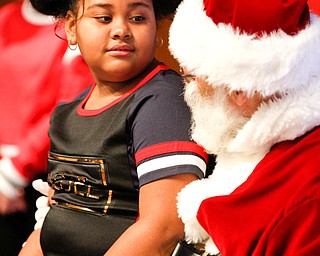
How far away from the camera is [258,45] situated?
0.88 m

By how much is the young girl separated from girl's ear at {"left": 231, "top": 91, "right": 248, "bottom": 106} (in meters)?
0.15

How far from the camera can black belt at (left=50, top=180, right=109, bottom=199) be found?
45.4 inches

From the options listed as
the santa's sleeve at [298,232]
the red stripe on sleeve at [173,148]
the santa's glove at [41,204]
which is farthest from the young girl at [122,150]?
the santa's sleeve at [298,232]

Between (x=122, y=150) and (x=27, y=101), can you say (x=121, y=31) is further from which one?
(x=27, y=101)

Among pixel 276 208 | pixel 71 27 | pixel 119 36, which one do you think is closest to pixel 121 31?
pixel 119 36

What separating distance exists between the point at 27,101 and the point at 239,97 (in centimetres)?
75

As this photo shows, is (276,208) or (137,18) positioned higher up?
(137,18)

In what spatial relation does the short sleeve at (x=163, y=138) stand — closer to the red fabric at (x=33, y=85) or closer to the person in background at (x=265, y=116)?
the person in background at (x=265, y=116)

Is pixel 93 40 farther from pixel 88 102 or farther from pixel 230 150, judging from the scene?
pixel 230 150

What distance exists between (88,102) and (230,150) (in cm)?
41

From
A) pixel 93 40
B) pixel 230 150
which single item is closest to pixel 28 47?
pixel 93 40

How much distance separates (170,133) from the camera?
1.07m

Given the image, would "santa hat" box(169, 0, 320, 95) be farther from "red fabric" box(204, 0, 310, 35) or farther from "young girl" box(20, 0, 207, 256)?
"young girl" box(20, 0, 207, 256)

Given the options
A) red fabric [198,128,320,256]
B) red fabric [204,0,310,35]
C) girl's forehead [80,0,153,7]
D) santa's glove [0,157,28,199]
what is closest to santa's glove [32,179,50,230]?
santa's glove [0,157,28,199]
